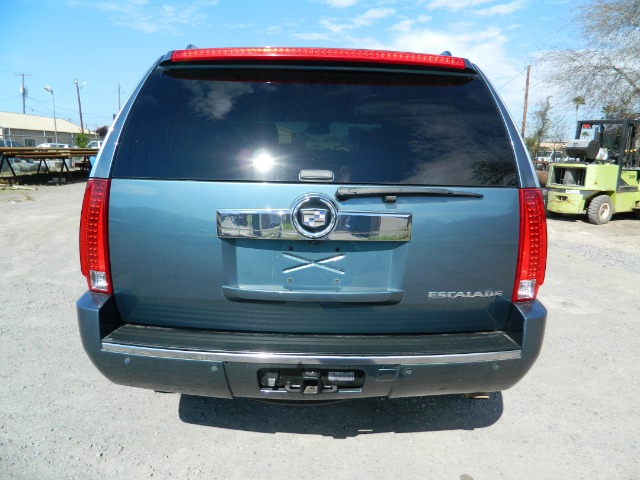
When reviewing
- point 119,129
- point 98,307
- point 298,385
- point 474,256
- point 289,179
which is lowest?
point 298,385

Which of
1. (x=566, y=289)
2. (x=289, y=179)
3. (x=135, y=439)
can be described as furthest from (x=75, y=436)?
(x=566, y=289)

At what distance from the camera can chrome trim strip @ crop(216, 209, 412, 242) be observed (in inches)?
79.8

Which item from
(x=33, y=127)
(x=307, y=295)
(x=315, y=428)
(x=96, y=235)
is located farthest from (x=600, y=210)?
(x=33, y=127)

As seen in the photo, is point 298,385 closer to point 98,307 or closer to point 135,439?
point 98,307

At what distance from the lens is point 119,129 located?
7.27ft

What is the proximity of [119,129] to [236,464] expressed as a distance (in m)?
1.81

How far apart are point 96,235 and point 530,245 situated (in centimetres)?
203

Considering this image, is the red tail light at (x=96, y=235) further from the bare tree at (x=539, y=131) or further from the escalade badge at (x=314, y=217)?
the bare tree at (x=539, y=131)

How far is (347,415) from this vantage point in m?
2.90

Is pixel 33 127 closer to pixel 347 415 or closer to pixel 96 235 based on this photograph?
pixel 96 235

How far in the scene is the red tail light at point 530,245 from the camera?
2.17 m

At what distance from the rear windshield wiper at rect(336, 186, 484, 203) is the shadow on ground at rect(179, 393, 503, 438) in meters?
1.50

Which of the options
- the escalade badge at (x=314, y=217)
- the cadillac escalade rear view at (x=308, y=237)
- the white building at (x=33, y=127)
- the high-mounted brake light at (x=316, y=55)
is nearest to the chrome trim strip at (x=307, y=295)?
the cadillac escalade rear view at (x=308, y=237)

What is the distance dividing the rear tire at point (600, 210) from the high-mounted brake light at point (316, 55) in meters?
11.5
